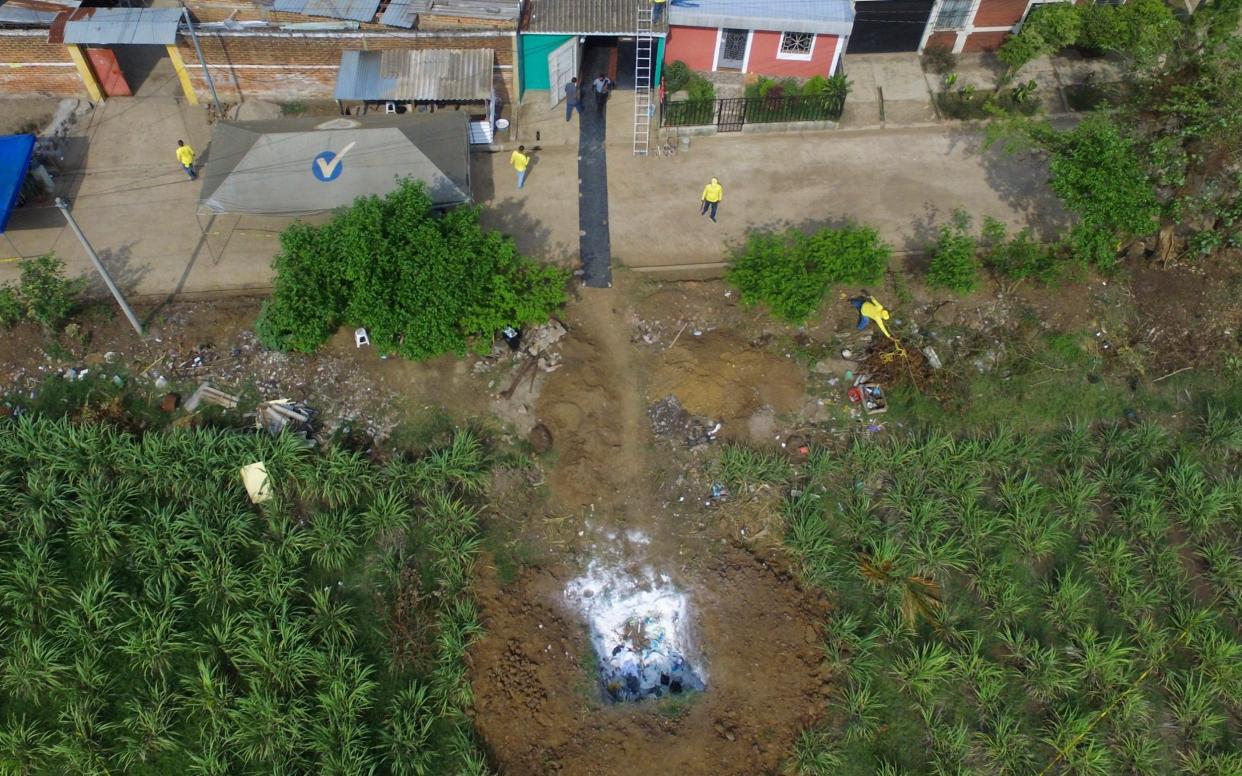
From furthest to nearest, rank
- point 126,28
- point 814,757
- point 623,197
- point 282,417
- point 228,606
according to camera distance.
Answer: point 623,197 → point 126,28 → point 282,417 → point 228,606 → point 814,757

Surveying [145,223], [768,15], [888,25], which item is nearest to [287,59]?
[145,223]

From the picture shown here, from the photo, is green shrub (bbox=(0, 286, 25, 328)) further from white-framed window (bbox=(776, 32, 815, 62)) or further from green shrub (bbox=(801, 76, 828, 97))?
white-framed window (bbox=(776, 32, 815, 62))

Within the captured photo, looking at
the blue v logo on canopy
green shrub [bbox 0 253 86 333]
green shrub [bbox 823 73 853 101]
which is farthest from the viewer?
green shrub [bbox 823 73 853 101]

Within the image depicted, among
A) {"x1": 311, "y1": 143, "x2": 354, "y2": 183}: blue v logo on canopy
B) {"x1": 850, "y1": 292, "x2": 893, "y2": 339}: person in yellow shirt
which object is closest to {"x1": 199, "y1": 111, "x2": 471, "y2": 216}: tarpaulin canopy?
{"x1": 311, "y1": 143, "x2": 354, "y2": 183}: blue v logo on canopy

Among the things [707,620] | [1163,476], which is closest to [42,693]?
[707,620]

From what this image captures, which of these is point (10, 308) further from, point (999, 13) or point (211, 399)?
point (999, 13)

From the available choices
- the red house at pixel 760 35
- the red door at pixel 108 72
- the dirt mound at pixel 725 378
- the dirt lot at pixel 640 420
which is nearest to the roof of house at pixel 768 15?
the red house at pixel 760 35

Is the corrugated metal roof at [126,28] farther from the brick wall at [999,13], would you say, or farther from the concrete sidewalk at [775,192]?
the brick wall at [999,13]
